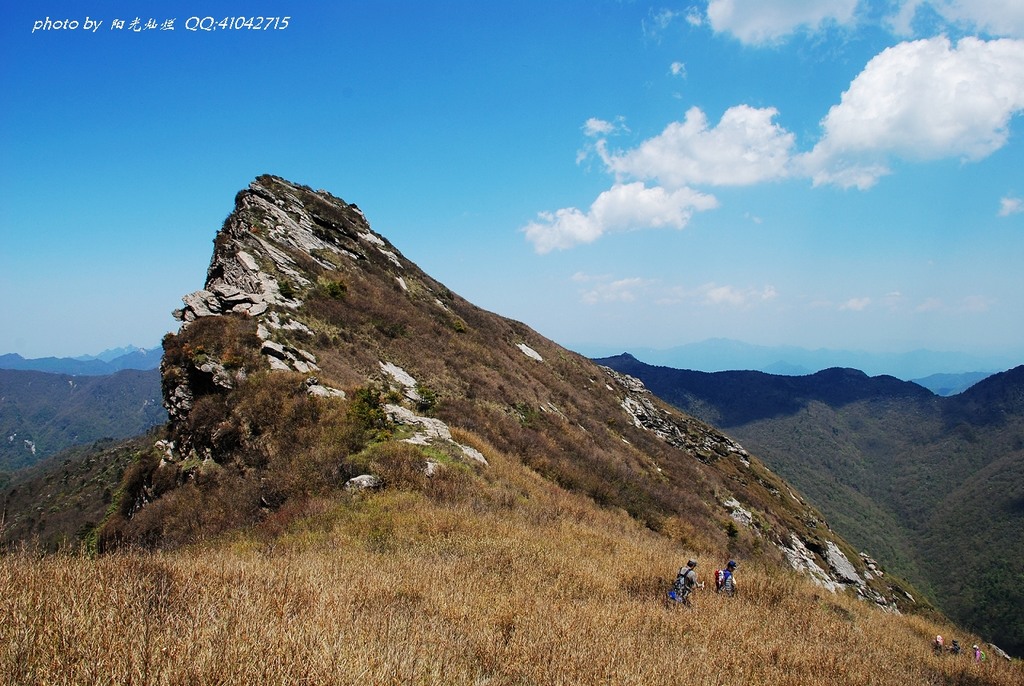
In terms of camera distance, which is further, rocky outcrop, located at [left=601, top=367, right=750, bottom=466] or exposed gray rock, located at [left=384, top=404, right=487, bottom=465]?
rocky outcrop, located at [left=601, top=367, right=750, bottom=466]

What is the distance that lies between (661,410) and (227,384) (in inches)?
2051

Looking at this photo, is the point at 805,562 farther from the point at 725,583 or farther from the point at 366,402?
the point at 366,402

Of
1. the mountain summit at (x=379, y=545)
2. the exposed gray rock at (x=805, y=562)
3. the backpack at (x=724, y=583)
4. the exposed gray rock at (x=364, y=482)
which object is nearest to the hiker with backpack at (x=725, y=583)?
the backpack at (x=724, y=583)

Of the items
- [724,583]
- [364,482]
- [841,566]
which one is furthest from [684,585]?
[841,566]

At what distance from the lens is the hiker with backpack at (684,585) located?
8.83m

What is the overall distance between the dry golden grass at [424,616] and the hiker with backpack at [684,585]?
304mm

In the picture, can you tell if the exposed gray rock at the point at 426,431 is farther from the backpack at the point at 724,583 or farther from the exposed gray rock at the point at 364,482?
the backpack at the point at 724,583

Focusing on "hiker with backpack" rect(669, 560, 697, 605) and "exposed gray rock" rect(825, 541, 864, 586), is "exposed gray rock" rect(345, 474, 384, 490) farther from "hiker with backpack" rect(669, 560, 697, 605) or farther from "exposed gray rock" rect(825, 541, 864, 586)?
"exposed gray rock" rect(825, 541, 864, 586)

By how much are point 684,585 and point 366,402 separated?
10304 millimetres

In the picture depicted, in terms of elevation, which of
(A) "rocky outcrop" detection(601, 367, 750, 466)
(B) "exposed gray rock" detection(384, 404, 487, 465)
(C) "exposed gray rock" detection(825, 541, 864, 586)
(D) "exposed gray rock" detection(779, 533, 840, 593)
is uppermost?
(B) "exposed gray rock" detection(384, 404, 487, 465)

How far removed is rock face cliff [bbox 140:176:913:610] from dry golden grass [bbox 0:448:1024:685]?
313 cm

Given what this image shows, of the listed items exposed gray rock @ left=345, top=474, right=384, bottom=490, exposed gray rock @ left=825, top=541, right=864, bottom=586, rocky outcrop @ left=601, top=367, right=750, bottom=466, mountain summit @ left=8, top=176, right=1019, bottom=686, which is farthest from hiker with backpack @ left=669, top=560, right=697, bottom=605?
exposed gray rock @ left=825, top=541, right=864, bottom=586

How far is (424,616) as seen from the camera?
19.1 feet

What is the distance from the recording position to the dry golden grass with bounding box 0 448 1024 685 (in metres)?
3.78
